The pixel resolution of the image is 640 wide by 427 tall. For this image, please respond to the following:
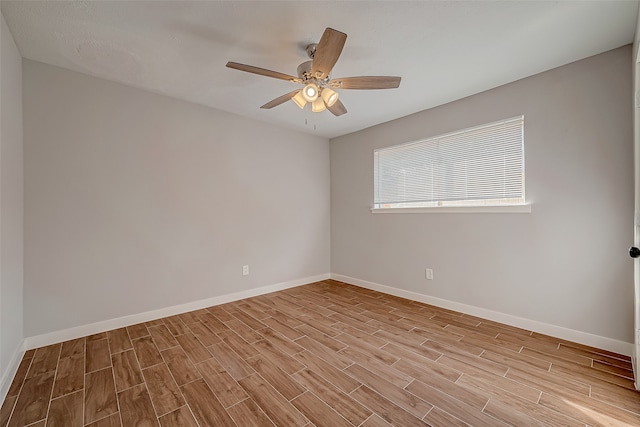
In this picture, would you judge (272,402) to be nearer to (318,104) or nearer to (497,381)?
(497,381)

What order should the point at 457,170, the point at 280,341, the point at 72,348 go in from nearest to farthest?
the point at 72,348, the point at 280,341, the point at 457,170

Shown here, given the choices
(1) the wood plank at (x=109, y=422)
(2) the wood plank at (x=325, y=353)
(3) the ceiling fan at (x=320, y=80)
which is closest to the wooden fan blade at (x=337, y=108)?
(3) the ceiling fan at (x=320, y=80)

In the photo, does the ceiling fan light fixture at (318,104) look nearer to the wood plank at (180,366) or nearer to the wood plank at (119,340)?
the wood plank at (180,366)

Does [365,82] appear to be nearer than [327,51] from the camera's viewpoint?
No

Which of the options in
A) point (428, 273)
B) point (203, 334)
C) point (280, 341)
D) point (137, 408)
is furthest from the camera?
point (428, 273)

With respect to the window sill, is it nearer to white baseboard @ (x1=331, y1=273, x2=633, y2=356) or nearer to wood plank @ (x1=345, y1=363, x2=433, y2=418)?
white baseboard @ (x1=331, y1=273, x2=633, y2=356)

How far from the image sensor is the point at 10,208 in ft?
6.23

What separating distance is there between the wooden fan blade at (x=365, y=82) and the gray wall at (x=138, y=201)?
1.90 metres

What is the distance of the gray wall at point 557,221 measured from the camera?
81.9 inches

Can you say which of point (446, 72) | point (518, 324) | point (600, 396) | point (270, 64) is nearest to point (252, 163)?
point (270, 64)

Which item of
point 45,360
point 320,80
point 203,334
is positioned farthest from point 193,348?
point 320,80

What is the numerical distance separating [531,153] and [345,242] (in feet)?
8.65

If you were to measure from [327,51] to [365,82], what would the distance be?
0.47 m

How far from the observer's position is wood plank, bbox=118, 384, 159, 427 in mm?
1444
